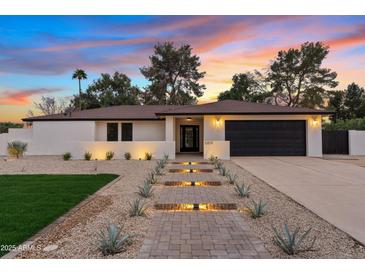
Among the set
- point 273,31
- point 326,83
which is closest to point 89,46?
point 273,31

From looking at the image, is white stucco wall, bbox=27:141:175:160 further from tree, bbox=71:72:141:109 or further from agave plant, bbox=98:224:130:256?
tree, bbox=71:72:141:109

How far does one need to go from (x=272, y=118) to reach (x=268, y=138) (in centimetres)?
133

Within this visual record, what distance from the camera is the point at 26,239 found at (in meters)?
4.20

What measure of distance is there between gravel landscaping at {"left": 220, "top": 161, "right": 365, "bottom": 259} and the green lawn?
361 centimetres

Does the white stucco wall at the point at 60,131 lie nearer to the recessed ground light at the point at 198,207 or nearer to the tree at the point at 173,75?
the recessed ground light at the point at 198,207

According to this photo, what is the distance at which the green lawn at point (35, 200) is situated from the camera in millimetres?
4609

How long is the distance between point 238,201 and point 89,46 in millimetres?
16180

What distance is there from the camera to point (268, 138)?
18.5 metres

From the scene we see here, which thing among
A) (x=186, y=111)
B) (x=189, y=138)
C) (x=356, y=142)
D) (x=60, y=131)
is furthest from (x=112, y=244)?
(x=356, y=142)

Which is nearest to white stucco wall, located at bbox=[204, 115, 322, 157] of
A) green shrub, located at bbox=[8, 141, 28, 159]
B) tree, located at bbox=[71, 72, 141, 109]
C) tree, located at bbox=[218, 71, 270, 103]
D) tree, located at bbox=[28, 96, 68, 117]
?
green shrub, located at bbox=[8, 141, 28, 159]

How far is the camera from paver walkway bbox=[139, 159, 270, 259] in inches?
148

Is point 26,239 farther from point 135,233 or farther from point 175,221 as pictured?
point 175,221

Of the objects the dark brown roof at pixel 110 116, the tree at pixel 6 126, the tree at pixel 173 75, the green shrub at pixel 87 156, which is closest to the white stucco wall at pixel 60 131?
the dark brown roof at pixel 110 116

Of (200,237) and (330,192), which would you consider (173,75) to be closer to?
(330,192)
